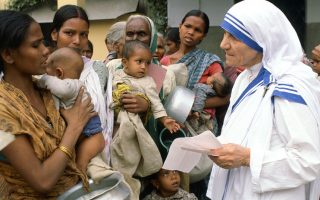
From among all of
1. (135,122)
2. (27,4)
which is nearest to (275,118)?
(135,122)

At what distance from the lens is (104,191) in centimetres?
245

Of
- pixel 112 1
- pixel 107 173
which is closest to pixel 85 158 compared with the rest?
pixel 107 173

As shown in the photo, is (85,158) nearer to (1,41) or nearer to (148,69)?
(1,41)

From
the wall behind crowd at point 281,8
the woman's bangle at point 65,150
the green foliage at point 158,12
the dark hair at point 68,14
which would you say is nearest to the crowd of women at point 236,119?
the woman's bangle at point 65,150

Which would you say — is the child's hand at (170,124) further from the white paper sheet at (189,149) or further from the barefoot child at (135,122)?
the white paper sheet at (189,149)

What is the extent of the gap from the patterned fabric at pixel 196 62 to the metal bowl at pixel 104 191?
166cm

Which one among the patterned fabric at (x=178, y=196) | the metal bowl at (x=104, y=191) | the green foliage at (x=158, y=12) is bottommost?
the patterned fabric at (x=178, y=196)

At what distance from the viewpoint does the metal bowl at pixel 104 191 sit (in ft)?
7.95

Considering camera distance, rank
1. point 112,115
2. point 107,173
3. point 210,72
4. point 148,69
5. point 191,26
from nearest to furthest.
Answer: point 107,173 → point 112,115 → point 148,69 → point 210,72 → point 191,26

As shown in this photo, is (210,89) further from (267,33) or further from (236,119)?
(267,33)

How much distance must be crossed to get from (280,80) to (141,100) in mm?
981

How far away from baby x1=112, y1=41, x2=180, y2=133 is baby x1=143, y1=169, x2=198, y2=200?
53cm

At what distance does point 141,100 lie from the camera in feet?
10.7

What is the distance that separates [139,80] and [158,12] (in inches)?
216
